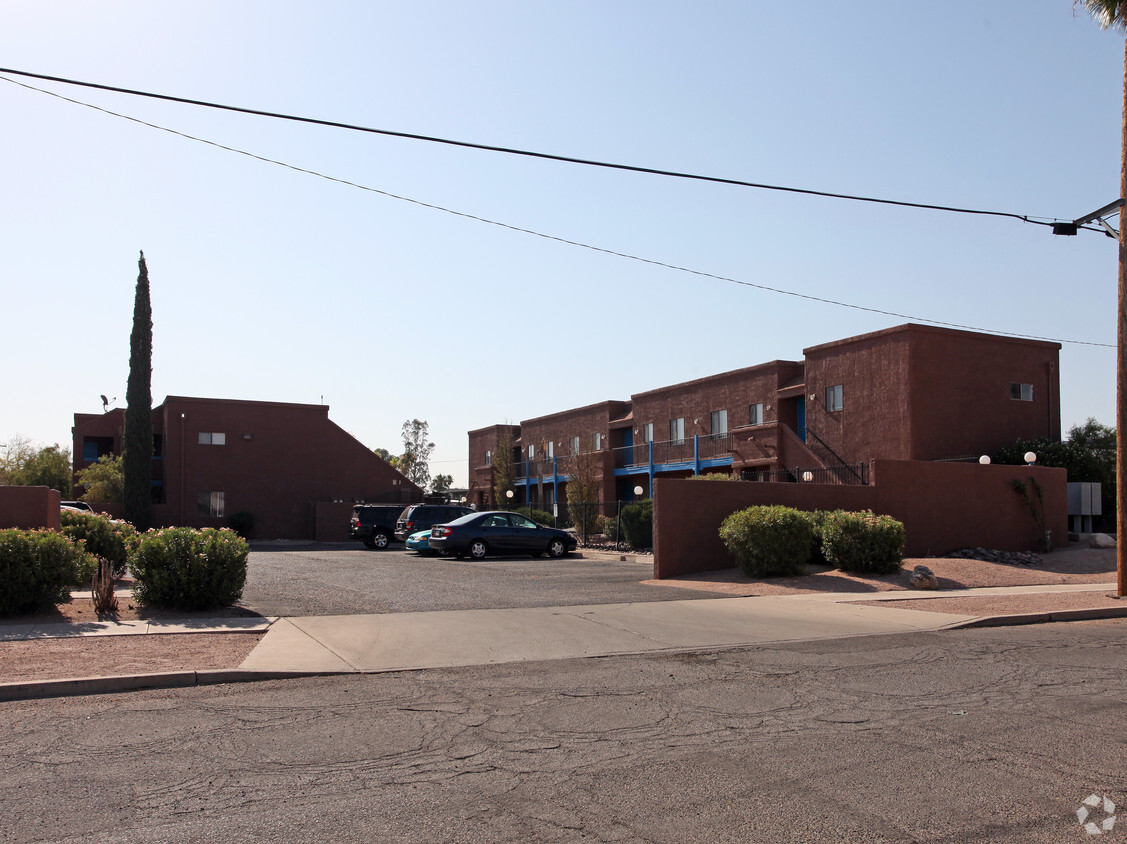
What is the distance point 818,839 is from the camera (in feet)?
15.7

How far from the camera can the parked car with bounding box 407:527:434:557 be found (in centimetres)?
2944

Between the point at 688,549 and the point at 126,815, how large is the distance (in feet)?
53.6

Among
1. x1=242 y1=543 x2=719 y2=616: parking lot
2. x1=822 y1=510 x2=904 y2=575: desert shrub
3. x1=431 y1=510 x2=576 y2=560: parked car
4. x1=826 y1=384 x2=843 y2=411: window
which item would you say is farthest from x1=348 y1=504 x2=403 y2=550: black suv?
x1=822 y1=510 x2=904 y2=575: desert shrub

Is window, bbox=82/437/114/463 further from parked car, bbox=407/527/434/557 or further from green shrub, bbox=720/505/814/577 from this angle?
green shrub, bbox=720/505/814/577

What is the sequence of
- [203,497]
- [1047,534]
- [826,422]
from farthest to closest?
[203,497] → [826,422] → [1047,534]

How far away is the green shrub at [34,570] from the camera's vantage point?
12328mm

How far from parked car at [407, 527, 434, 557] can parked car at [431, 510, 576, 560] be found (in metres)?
0.38

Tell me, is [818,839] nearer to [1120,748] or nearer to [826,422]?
[1120,748]

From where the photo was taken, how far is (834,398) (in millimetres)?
33406

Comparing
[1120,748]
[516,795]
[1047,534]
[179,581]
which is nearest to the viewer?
[516,795]

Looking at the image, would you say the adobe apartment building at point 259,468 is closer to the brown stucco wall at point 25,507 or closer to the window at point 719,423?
the window at point 719,423

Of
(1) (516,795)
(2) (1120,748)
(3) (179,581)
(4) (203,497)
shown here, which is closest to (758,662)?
(2) (1120,748)

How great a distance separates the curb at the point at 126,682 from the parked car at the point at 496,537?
19.1 metres

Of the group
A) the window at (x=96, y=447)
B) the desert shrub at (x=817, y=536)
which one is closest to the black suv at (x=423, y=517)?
the desert shrub at (x=817, y=536)
